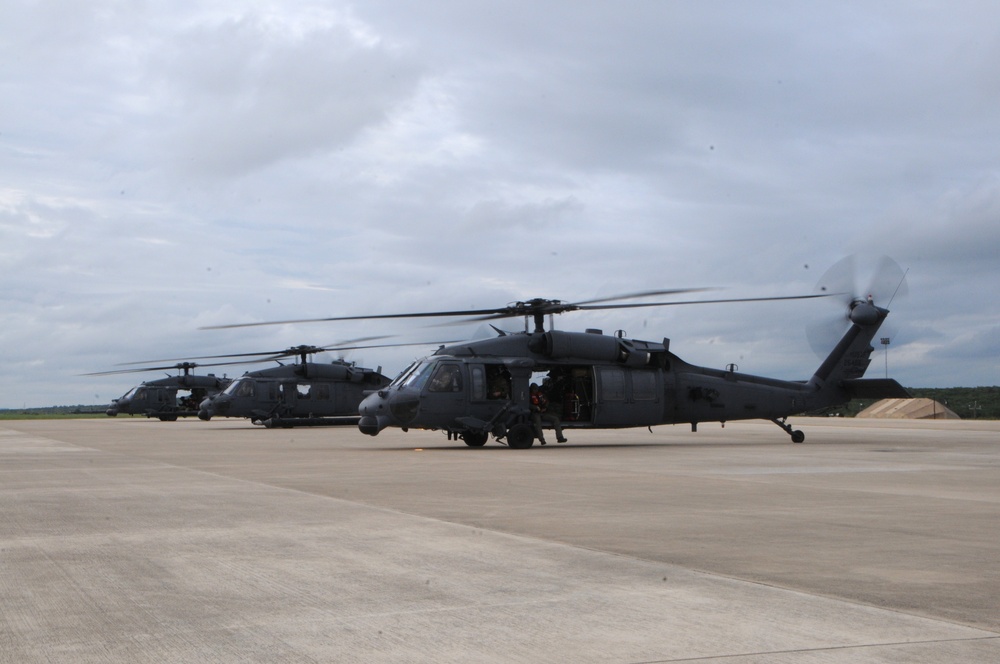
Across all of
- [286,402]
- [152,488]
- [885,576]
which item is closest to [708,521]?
[885,576]

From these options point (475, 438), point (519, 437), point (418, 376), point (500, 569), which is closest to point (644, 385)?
point (519, 437)

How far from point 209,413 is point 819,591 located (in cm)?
4175

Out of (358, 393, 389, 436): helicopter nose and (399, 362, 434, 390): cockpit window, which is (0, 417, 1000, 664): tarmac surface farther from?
(399, 362, 434, 390): cockpit window

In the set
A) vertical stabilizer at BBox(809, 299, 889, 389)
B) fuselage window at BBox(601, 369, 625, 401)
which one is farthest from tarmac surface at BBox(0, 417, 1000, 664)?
vertical stabilizer at BBox(809, 299, 889, 389)

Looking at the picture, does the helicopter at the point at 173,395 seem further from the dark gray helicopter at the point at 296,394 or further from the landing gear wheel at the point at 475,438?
the landing gear wheel at the point at 475,438

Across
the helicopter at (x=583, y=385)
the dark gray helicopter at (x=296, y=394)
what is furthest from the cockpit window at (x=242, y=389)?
the helicopter at (x=583, y=385)

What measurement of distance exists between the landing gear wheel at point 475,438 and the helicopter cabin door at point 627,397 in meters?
3.01

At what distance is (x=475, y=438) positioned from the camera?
27.4 meters

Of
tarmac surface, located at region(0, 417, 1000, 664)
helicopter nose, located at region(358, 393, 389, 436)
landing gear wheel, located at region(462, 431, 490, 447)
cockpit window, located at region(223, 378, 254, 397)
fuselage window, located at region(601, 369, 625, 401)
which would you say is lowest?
tarmac surface, located at region(0, 417, 1000, 664)

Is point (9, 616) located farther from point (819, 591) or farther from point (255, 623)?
point (819, 591)

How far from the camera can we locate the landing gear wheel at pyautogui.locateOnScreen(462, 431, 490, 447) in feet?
89.3

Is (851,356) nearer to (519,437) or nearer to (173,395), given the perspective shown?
(519,437)

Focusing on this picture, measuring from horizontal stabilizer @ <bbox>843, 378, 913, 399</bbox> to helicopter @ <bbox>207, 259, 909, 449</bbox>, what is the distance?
33mm

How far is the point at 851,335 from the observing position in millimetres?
30141
